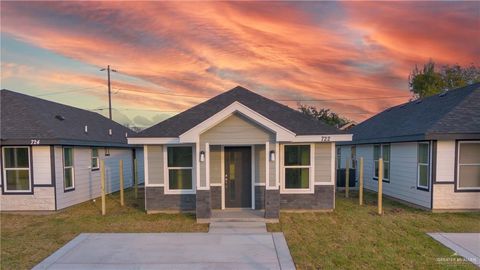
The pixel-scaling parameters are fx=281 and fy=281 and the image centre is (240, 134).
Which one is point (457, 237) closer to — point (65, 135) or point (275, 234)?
point (275, 234)

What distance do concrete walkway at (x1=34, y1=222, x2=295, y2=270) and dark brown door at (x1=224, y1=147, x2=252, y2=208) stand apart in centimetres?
201

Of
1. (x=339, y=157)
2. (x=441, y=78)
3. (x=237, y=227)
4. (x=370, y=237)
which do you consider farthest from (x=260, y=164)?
(x=441, y=78)

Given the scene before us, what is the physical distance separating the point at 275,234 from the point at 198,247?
6.81 ft

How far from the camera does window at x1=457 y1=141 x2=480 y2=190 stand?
9.56 m

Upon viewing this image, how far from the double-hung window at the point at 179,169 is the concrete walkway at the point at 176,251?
8.23ft

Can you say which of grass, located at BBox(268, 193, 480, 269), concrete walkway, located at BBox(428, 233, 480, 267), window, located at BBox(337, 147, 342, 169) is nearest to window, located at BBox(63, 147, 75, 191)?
grass, located at BBox(268, 193, 480, 269)

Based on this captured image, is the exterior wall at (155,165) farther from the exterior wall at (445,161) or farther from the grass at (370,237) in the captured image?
the exterior wall at (445,161)

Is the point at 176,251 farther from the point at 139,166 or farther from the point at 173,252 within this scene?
the point at 139,166

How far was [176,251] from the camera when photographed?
622 cm

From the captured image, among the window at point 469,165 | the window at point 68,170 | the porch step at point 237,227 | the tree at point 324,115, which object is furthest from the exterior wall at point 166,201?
the tree at point 324,115

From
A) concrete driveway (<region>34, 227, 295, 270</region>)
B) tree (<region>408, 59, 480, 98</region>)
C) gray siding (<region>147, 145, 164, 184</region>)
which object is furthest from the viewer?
tree (<region>408, 59, 480, 98</region>)

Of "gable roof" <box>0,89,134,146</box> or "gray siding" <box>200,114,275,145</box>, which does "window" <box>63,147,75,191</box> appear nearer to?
"gable roof" <box>0,89,134,146</box>

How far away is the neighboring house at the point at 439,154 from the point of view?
372 inches

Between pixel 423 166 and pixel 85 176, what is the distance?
1328 cm
